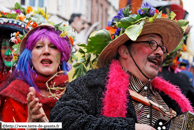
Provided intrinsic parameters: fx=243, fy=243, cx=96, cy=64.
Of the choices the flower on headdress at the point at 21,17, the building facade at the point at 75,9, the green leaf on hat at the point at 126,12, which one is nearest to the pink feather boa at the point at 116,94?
the green leaf on hat at the point at 126,12

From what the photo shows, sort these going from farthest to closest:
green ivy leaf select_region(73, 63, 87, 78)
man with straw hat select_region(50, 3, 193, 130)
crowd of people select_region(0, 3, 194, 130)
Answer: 1. green ivy leaf select_region(73, 63, 87, 78)
2. crowd of people select_region(0, 3, 194, 130)
3. man with straw hat select_region(50, 3, 193, 130)

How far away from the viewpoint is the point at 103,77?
2.27 m

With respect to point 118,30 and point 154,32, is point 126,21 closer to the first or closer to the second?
point 118,30

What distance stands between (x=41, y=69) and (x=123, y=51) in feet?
4.01

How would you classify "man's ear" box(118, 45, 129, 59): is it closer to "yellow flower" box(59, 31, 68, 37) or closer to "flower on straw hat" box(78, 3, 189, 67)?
"flower on straw hat" box(78, 3, 189, 67)

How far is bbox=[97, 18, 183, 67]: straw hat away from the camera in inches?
95.3

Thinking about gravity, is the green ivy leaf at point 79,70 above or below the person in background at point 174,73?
above

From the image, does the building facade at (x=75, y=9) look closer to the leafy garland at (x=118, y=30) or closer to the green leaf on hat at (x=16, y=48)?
the green leaf on hat at (x=16, y=48)

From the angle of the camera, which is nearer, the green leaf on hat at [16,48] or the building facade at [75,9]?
the green leaf on hat at [16,48]

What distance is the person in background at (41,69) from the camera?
9.87 ft

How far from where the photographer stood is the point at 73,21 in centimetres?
561

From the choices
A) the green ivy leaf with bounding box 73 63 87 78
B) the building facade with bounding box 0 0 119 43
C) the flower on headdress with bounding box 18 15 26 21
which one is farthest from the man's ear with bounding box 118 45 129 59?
the building facade with bounding box 0 0 119 43

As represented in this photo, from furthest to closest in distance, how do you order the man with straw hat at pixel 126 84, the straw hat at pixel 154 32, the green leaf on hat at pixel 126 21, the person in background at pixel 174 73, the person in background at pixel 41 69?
1. the person in background at pixel 174 73
2. the person in background at pixel 41 69
3. the straw hat at pixel 154 32
4. the green leaf on hat at pixel 126 21
5. the man with straw hat at pixel 126 84

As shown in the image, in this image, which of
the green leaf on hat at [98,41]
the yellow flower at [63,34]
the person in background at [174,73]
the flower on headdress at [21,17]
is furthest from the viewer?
the person in background at [174,73]
